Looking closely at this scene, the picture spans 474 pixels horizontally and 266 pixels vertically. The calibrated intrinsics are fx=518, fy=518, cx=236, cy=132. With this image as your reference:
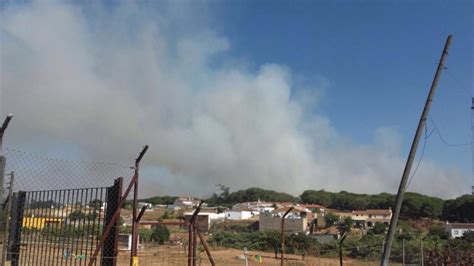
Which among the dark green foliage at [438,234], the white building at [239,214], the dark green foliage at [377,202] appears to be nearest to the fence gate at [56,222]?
the dark green foliage at [438,234]

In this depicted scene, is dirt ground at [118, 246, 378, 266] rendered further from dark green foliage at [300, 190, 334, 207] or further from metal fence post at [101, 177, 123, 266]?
dark green foliage at [300, 190, 334, 207]

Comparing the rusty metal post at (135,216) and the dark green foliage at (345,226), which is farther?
the dark green foliage at (345,226)

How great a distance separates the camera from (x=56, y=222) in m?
10.4

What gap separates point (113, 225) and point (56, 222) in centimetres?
226

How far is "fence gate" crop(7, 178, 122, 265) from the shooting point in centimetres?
928

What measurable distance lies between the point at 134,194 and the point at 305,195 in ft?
598

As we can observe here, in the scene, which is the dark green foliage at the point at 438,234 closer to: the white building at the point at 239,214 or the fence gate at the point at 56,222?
the fence gate at the point at 56,222

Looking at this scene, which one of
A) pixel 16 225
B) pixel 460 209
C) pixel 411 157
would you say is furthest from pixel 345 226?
pixel 16 225

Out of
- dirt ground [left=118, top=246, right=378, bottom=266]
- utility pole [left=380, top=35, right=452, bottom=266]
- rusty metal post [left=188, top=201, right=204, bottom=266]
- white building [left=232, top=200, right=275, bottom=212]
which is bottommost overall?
dirt ground [left=118, top=246, right=378, bottom=266]

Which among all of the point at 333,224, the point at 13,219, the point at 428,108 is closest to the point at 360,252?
the point at 428,108

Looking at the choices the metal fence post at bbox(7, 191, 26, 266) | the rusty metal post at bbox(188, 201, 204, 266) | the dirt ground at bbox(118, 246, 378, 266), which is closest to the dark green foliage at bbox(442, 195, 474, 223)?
the dirt ground at bbox(118, 246, 378, 266)

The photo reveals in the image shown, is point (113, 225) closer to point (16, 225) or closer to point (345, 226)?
point (16, 225)

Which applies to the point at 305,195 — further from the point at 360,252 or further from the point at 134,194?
the point at 134,194

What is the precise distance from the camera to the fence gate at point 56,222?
30.5 ft
